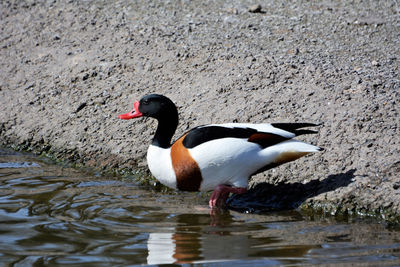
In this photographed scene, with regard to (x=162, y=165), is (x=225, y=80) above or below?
above

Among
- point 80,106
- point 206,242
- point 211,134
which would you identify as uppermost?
point 80,106

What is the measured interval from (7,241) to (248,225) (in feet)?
5.58

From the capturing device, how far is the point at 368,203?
5023mm

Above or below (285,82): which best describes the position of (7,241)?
below

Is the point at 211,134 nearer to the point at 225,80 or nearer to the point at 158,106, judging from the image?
the point at 158,106

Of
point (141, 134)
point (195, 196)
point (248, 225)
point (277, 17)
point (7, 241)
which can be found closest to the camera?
point (7, 241)

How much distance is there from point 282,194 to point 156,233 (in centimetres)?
130

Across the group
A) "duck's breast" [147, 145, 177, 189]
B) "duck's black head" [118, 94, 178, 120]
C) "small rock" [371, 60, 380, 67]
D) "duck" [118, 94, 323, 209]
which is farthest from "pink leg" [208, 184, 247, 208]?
"small rock" [371, 60, 380, 67]

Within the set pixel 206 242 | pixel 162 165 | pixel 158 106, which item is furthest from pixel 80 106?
pixel 206 242

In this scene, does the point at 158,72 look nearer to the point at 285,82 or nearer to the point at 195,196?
the point at 285,82

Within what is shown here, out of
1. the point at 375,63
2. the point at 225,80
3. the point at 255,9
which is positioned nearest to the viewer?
the point at 375,63

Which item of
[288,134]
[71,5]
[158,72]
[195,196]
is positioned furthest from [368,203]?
[71,5]

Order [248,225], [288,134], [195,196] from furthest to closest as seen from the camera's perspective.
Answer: [195,196] → [288,134] → [248,225]

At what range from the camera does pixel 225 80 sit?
23.2ft
